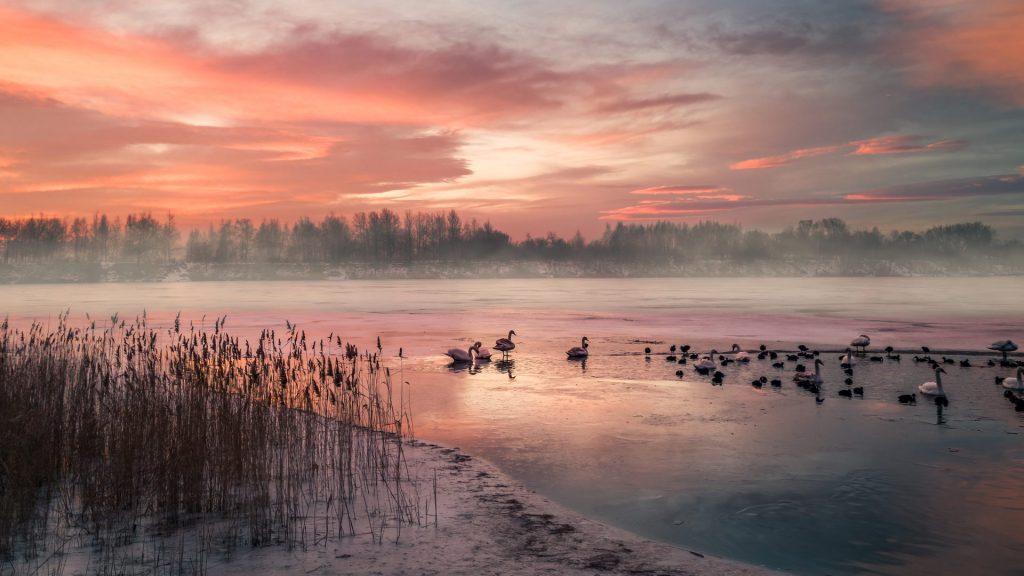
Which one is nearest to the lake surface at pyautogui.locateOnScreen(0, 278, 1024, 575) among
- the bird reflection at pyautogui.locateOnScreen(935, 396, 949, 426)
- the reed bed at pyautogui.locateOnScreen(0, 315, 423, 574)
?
the bird reflection at pyautogui.locateOnScreen(935, 396, 949, 426)

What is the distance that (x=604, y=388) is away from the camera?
1764 cm

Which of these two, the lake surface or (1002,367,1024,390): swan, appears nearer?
the lake surface

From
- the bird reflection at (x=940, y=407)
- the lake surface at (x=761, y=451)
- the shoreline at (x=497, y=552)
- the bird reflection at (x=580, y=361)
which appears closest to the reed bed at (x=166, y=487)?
the shoreline at (x=497, y=552)

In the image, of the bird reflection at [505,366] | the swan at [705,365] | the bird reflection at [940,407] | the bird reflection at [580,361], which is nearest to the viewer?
the bird reflection at [940,407]

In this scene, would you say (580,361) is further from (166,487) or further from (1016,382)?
(166,487)

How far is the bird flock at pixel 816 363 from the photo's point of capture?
16.0 metres

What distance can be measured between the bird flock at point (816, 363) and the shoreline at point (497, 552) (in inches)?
390

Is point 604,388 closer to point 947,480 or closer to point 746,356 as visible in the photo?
point 746,356

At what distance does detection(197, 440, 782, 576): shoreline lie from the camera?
6926 mm

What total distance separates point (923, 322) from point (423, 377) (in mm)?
31428

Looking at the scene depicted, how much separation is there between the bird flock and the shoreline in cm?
991

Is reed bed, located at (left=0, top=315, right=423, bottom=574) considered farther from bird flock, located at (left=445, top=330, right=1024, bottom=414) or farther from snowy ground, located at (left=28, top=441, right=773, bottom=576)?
bird flock, located at (left=445, top=330, right=1024, bottom=414)

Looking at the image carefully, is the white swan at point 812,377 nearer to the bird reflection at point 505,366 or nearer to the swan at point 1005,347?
the bird reflection at point 505,366

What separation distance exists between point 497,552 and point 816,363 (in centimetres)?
1324
